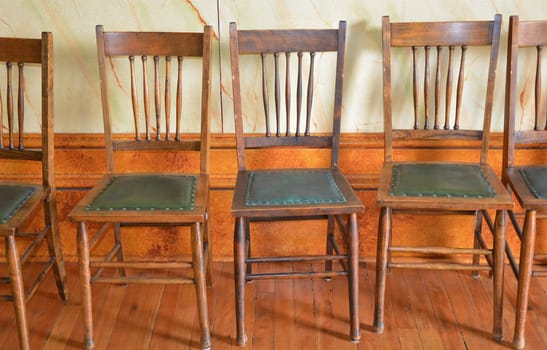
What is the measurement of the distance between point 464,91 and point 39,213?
182cm

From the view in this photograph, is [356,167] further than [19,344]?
Yes

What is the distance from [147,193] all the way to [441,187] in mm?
994

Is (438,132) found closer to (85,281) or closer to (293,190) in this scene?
(293,190)

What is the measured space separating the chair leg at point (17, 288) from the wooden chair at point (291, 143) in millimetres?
706

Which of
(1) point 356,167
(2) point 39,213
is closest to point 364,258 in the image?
(1) point 356,167

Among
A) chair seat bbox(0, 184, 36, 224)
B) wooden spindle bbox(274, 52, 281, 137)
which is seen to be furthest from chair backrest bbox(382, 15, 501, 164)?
chair seat bbox(0, 184, 36, 224)

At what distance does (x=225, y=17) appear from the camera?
2549mm

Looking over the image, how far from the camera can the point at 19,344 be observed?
2309mm

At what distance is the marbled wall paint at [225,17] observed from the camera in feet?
8.29

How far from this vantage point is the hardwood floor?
7.76 feet

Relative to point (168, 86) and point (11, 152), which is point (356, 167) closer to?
point (168, 86)

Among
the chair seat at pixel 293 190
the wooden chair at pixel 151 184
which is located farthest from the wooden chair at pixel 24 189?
the chair seat at pixel 293 190

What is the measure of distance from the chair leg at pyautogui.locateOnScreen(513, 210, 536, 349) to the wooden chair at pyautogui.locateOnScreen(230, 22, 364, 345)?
547 mm

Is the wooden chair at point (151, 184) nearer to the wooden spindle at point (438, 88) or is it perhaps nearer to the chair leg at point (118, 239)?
the chair leg at point (118, 239)
